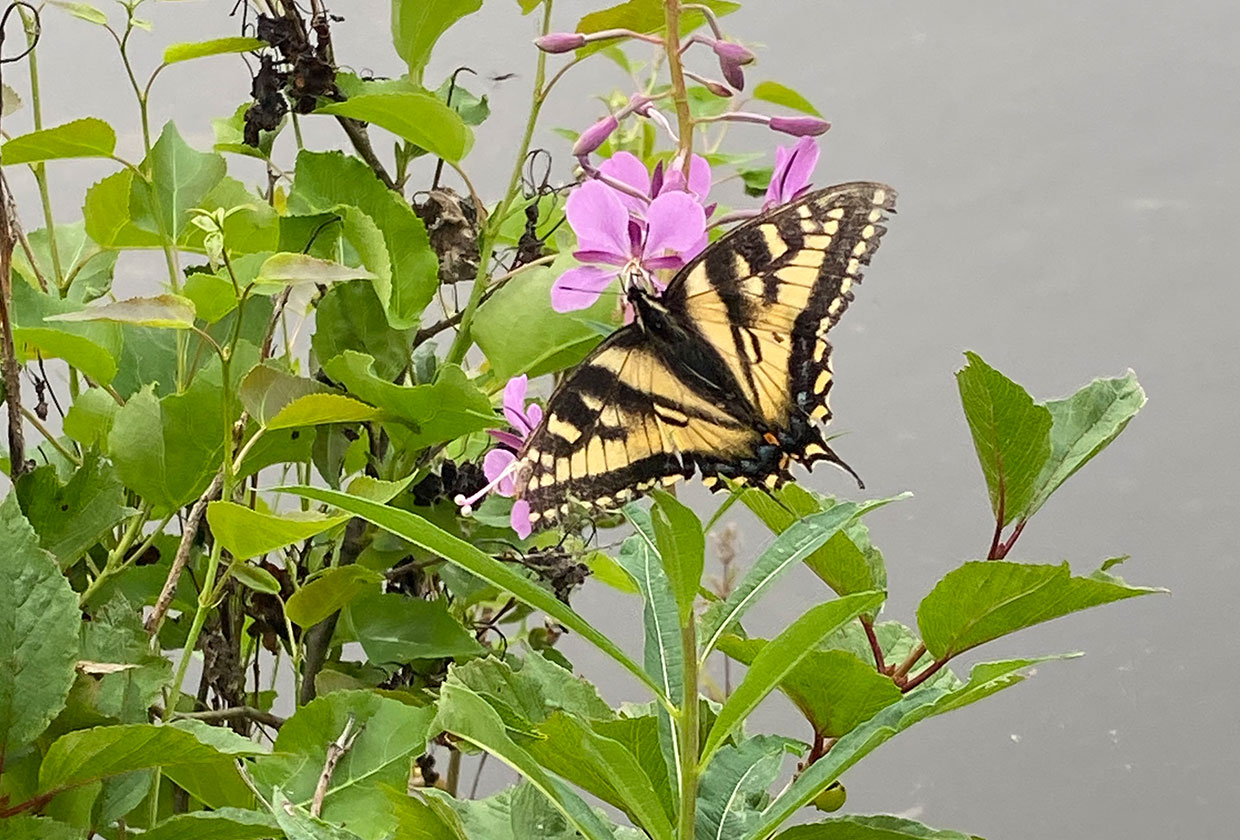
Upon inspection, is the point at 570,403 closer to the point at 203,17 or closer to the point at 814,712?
the point at 814,712

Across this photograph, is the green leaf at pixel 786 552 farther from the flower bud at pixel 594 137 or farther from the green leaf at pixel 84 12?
the green leaf at pixel 84 12

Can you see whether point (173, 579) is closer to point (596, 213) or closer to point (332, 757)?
point (332, 757)

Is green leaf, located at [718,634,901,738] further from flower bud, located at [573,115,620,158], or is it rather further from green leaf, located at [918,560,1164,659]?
flower bud, located at [573,115,620,158]

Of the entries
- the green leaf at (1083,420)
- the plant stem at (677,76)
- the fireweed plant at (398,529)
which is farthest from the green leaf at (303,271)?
the green leaf at (1083,420)

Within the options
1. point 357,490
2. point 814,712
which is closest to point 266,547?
point 357,490

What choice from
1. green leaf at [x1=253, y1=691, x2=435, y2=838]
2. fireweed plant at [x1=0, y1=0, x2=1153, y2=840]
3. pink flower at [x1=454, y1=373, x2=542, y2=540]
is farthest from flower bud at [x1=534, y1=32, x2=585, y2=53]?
green leaf at [x1=253, y1=691, x2=435, y2=838]

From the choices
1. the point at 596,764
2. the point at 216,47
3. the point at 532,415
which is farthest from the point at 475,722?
the point at 216,47
